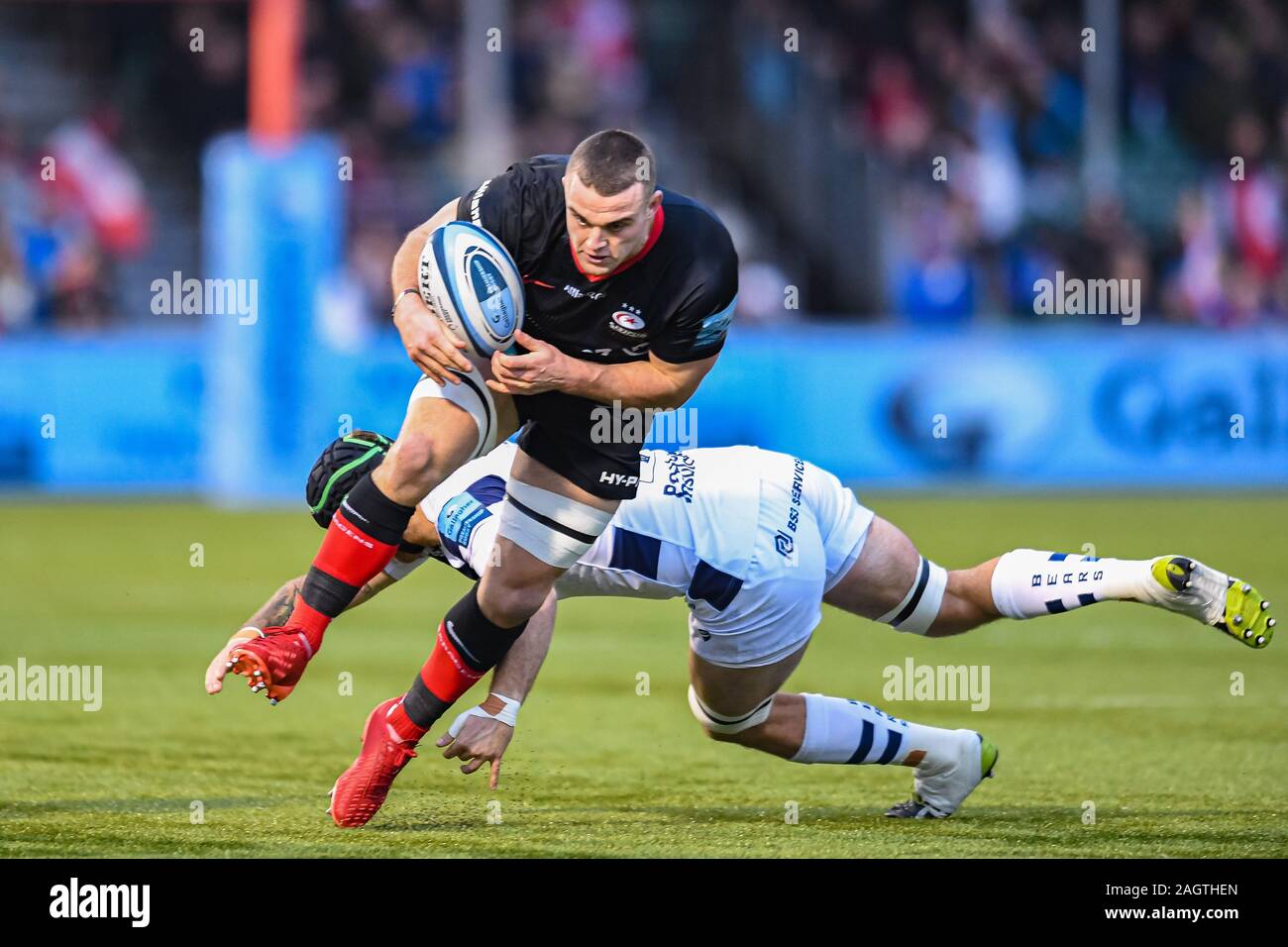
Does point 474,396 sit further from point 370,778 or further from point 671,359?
point 370,778

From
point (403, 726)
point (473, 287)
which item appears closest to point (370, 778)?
point (403, 726)

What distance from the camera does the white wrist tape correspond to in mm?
6523

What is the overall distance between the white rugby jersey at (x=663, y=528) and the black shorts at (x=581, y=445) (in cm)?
13

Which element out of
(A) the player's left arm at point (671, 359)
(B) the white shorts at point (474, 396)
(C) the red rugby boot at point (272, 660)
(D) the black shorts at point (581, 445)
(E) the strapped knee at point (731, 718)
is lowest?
(E) the strapped knee at point (731, 718)

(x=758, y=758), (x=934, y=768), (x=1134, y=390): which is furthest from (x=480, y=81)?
(x=934, y=768)

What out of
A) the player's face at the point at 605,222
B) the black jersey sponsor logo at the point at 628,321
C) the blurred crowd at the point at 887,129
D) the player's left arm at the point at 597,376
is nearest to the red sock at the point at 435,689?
the player's left arm at the point at 597,376

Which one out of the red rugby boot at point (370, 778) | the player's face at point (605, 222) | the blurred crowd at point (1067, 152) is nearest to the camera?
the player's face at point (605, 222)

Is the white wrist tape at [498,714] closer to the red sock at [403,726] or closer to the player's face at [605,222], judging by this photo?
the red sock at [403,726]

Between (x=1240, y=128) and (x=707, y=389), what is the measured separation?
6.77m

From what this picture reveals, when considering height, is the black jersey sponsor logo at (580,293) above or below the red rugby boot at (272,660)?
above

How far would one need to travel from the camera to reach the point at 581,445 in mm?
6770

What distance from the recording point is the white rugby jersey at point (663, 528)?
6.73 meters
